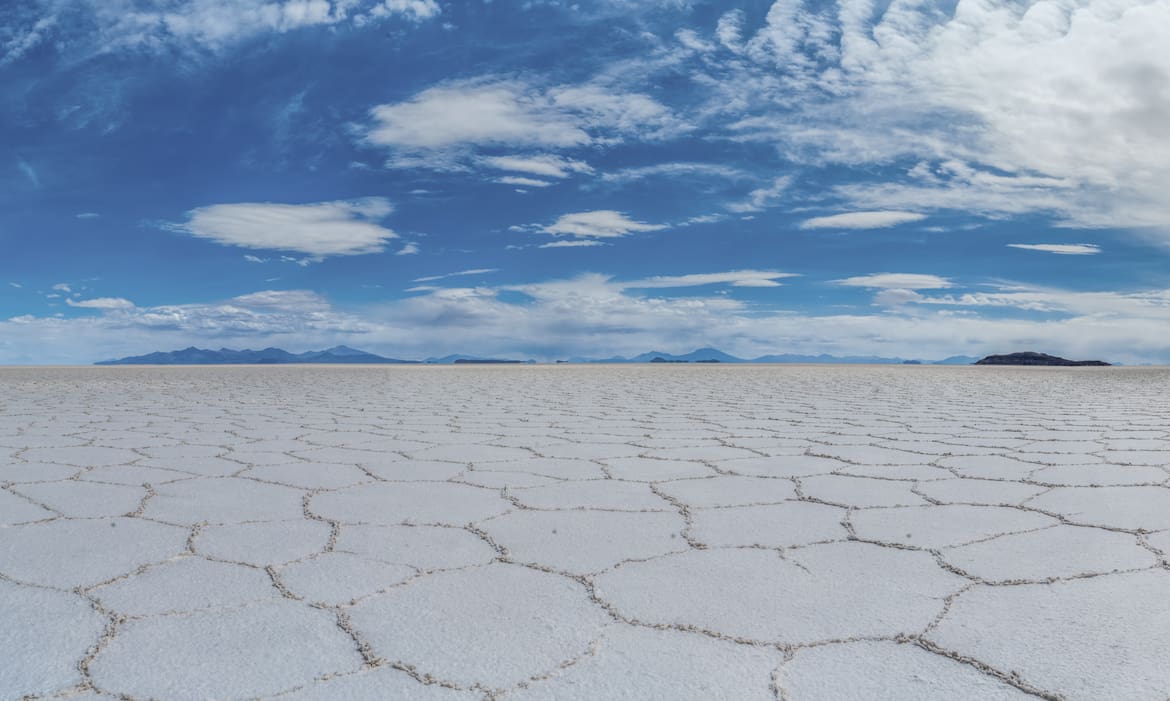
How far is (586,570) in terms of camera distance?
4.55 feet

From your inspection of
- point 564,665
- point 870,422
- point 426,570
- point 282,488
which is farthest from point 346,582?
point 870,422

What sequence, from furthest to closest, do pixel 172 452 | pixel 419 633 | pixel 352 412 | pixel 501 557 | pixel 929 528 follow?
1. pixel 352 412
2. pixel 172 452
3. pixel 929 528
4. pixel 501 557
5. pixel 419 633

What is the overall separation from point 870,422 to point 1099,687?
280 cm

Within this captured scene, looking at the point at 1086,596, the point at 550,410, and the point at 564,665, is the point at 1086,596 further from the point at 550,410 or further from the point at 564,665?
the point at 550,410

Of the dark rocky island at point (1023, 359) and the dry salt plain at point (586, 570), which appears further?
the dark rocky island at point (1023, 359)

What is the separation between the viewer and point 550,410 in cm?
438

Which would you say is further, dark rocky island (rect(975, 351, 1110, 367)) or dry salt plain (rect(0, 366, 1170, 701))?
dark rocky island (rect(975, 351, 1110, 367))

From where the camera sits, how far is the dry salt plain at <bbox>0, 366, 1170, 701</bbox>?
994 mm

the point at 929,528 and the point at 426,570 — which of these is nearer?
the point at 426,570

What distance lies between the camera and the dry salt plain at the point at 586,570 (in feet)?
3.26

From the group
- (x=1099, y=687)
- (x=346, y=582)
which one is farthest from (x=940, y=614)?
(x=346, y=582)

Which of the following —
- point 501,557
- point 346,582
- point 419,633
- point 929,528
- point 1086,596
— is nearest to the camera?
point 419,633

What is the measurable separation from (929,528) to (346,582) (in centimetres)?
111

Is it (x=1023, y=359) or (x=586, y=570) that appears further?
(x=1023, y=359)
